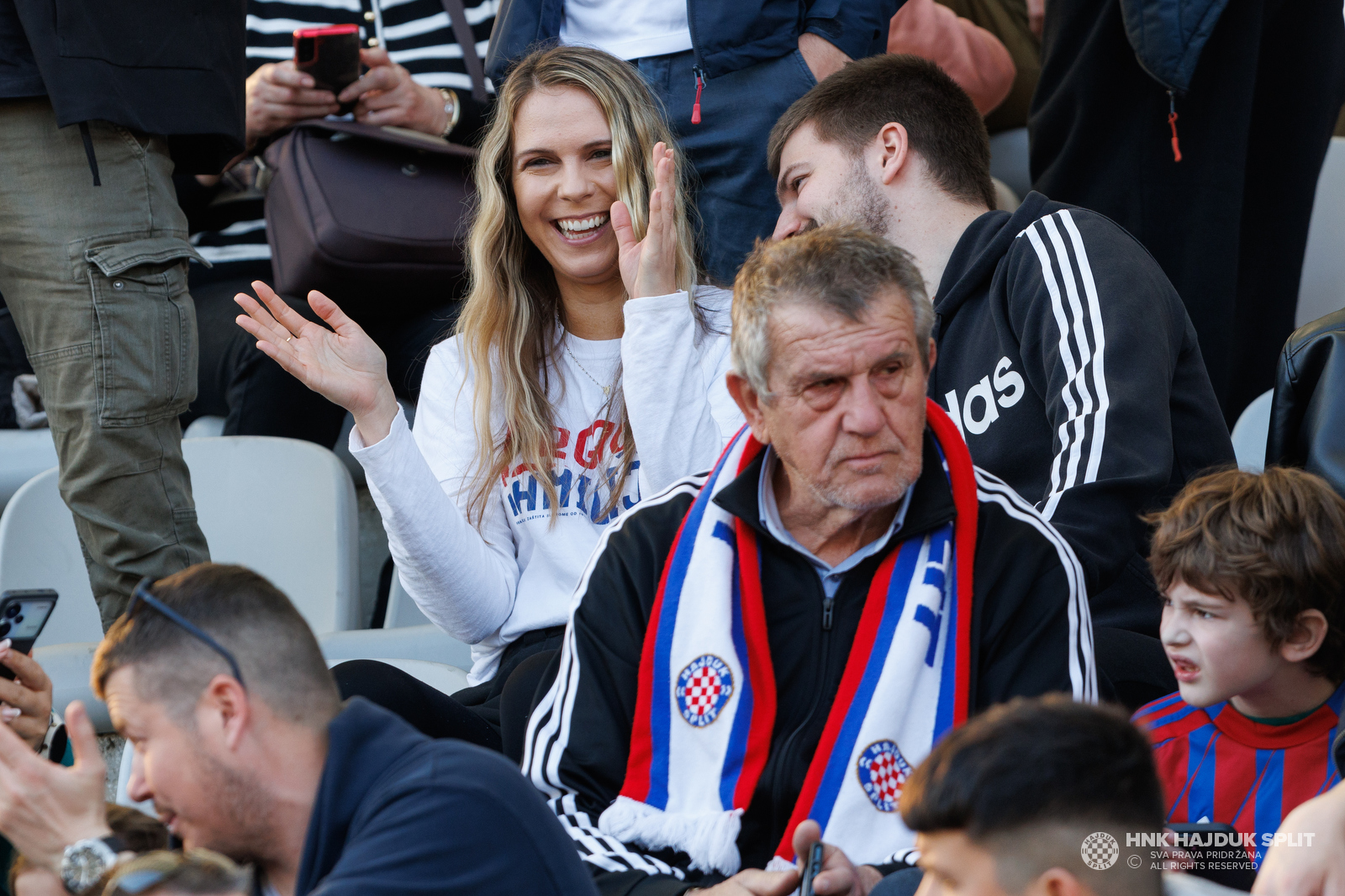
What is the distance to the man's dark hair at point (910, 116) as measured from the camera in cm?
288

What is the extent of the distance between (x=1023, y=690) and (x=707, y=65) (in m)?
1.91

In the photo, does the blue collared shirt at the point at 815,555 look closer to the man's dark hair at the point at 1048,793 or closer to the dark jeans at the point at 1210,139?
the man's dark hair at the point at 1048,793

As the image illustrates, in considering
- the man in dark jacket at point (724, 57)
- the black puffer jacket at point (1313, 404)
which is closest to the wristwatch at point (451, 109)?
the man in dark jacket at point (724, 57)

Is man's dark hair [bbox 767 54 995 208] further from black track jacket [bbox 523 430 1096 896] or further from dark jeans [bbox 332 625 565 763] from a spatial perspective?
dark jeans [bbox 332 625 565 763]

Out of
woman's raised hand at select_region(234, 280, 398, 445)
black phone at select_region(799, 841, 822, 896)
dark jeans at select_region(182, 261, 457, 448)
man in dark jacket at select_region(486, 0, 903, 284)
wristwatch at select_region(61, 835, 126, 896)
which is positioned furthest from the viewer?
dark jeans at select_region(182, 261, 457, 448)

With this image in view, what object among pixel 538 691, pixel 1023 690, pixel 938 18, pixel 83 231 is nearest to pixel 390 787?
pixel 538 691

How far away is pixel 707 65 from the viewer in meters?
3.25

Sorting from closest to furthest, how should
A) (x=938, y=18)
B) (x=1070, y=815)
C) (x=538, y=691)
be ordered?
(x=1070, y=815), (x=538, y=691), (x=938, y=18)

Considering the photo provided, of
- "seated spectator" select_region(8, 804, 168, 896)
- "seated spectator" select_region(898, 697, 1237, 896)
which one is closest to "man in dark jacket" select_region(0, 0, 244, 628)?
"seated spectator" select_region(8, 804, 168, 896)

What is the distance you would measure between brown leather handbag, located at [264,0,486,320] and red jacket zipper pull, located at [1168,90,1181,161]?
167 centimetres

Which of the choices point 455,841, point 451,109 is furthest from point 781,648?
point 451,109

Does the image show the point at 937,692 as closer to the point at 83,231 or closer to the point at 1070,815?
the point at 1070,815

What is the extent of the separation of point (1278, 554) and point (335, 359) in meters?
1.52

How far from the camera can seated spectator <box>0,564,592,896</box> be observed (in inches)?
55.4
